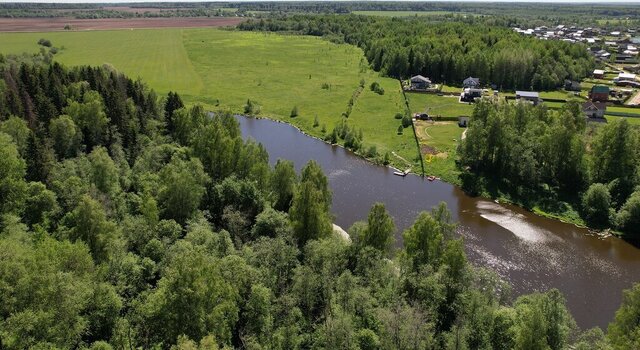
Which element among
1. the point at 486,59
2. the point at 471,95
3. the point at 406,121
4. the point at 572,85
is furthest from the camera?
the point at 486,59

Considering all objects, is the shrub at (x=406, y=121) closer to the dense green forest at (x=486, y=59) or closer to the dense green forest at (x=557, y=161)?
the dense green forest at (x=557, y=161)

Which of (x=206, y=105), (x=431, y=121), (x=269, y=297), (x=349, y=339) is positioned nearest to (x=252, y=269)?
(x=269, y=297)

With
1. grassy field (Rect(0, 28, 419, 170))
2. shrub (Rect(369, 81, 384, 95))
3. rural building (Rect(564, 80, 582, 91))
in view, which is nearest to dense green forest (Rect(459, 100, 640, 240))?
grassy field (Rect(0, 28, 419, 170))

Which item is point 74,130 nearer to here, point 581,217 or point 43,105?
point 43,105

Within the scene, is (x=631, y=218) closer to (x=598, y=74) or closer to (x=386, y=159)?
(x=386, y=159)

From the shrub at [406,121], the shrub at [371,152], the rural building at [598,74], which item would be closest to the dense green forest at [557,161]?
the shrub at [371,152]

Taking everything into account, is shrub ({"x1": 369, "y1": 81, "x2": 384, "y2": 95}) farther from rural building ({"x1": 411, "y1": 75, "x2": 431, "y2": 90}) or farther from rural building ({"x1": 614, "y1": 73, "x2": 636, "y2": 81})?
rural building ({"x1": 614, "y1": 73, "x2": 636, "y2": 81})

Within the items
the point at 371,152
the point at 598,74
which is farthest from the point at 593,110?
the point at 598,74
